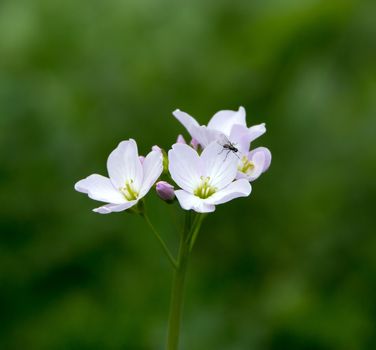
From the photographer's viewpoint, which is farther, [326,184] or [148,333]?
[326,184]

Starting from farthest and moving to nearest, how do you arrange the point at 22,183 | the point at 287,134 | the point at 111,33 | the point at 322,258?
the point at 111,33 < the point at 287,134 < the point at 22,183 < the point at 322,258

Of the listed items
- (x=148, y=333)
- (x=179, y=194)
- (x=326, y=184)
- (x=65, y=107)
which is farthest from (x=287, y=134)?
(x=179, y=194)

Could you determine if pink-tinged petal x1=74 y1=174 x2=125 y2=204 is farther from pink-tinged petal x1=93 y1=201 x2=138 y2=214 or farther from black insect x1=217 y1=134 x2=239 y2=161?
black insect x1=217 y1=134 x2=239 y2=161

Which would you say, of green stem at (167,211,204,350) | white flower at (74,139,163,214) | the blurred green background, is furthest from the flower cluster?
the blurred green background

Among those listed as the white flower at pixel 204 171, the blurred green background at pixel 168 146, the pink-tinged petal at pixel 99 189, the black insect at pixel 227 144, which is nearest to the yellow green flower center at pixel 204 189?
the white flower at pixel 204 171

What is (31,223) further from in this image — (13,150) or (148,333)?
(148,333)
